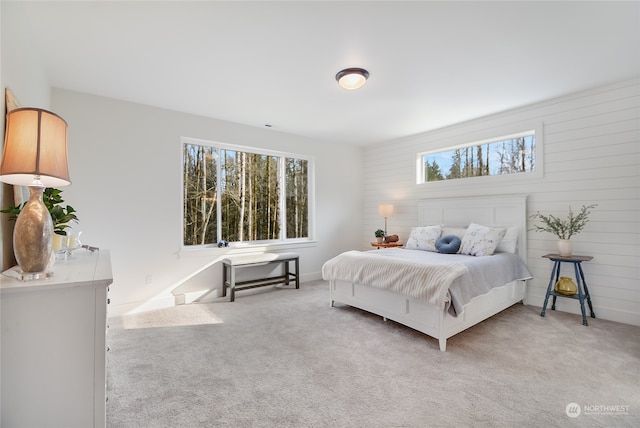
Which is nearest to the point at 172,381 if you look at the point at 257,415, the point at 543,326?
the point at 257,415

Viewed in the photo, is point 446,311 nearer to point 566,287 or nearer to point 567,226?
point 566,287

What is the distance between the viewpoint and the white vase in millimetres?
3287

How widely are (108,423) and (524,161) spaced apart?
501 cm

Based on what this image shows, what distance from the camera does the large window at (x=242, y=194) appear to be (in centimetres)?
420

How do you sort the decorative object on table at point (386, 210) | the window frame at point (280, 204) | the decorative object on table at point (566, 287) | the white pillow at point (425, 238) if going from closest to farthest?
the decorative object on table at point (566, 287), the window frame at point (280, 204), the white pillow at point (425, 238), the decorative object on table at point (386, 210)

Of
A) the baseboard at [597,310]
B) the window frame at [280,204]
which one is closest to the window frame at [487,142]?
the baseboard at [597,310]

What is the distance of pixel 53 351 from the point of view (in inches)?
50.1

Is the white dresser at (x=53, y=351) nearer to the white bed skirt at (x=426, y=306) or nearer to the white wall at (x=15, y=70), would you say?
the white wall at (x=15, y=70)

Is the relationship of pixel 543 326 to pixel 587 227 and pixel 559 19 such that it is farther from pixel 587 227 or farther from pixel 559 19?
pixel 559 19

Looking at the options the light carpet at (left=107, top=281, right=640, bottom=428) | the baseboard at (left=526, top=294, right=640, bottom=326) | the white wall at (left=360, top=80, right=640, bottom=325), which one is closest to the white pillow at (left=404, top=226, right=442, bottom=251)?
the white wall at (left=360, top=80, right=640, bottom=325)

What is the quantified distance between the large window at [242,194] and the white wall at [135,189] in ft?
0.68

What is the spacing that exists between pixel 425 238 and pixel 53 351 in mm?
4096

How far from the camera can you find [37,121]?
1358 mm

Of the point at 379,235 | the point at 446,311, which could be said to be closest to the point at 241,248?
the point at 379,235
